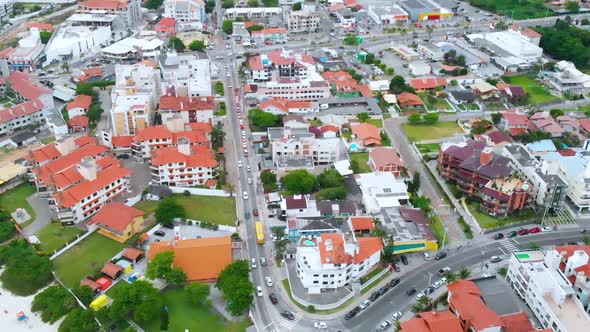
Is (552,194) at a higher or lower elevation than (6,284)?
higher

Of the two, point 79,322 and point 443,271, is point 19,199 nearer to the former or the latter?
point 79,322

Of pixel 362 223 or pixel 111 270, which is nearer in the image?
pixel 111 270

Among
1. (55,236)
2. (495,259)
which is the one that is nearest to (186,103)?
(55,236)

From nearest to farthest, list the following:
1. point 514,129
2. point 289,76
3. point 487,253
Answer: point 487,253 < point 514,129 < point 289,76

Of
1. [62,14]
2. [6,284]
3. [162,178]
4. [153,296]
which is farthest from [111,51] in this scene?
[153,296]

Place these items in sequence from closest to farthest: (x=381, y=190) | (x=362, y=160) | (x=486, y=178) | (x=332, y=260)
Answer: (x=332, y=260)
(x=486, y=178)
(x=381, y=190)
(x=362, y=160)

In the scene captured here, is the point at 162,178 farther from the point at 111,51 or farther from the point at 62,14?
the point at 62,14

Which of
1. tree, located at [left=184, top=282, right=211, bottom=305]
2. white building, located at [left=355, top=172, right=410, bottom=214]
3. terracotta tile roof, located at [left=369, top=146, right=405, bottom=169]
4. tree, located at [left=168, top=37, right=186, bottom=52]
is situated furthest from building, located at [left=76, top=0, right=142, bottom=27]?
tree, located at [left=184, top=282, right=211, bottom=305]
